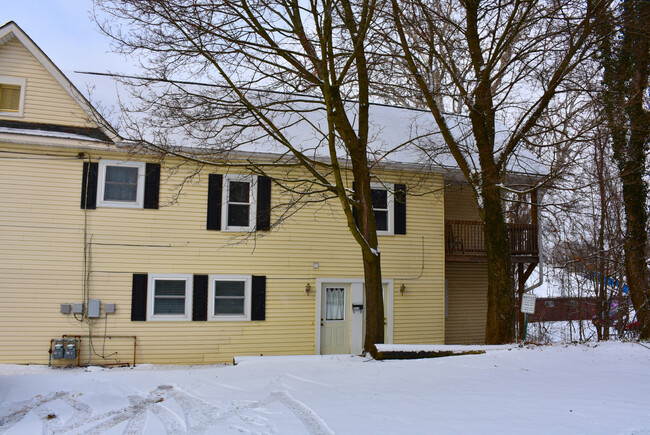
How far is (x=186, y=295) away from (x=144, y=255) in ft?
4.60

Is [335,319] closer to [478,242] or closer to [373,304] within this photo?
[373,304]

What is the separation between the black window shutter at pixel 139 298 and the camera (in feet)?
40.4

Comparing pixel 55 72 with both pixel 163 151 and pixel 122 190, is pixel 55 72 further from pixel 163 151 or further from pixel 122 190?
pixel 163 151

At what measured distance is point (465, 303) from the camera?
54.4 feet

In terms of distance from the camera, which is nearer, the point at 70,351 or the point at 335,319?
the point at 70,351

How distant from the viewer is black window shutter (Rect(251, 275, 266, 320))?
516 inches

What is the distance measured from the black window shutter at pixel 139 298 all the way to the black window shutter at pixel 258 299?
8.50ft

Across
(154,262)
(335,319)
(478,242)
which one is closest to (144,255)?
(154,262)

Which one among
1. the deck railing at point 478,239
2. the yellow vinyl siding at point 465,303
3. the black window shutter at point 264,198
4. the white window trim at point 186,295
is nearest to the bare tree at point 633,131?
the deck railing at point 478,239

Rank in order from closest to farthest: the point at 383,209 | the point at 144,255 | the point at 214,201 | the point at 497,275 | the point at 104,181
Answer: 1. the point at 497,275
2. the point at 104,181
3. the point at 144,255
4. the point at 214,201
5. the point at 383,209

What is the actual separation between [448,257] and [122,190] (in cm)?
917

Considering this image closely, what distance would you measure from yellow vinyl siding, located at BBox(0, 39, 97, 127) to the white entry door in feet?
24.6

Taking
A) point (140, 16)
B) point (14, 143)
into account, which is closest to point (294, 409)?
point (140, 16)

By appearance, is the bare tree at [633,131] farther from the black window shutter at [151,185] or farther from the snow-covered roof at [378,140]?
the black window shutter at [151,185]
